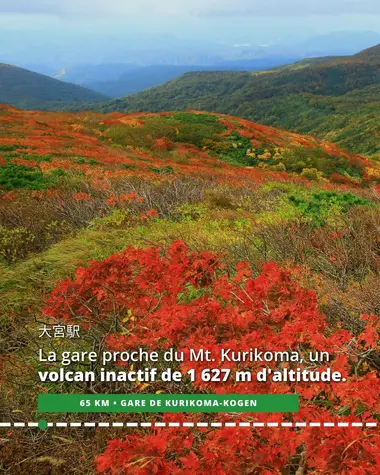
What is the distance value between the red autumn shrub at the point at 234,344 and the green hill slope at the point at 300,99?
211ft

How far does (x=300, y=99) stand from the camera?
118312 millimetres

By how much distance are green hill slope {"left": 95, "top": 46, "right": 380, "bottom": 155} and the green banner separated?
65.6 meters

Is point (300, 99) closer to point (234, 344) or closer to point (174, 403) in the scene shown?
point (234, 344)

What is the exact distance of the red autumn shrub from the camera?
2436 mm

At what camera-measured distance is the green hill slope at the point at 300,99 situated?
84.0m

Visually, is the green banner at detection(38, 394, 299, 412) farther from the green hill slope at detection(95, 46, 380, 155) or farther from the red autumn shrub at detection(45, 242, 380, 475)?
the green hill slope at detection(95, 46, 380, 155)

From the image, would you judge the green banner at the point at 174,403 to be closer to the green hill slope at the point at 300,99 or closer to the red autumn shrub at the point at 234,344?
the red autumn shrub at the point at 234,344

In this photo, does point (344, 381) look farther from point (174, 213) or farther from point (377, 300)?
point (174, 213)

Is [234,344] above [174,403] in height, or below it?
above

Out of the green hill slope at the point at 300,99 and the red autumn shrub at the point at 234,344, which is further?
the green hill slope at the point at 300,99

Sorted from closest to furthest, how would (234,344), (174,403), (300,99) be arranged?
1. (174,403)
2. (234,344)
3. (300,99)

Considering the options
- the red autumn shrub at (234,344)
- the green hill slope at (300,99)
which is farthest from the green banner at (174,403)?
the green hill slope at (300,99)

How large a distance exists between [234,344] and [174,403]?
63 cm

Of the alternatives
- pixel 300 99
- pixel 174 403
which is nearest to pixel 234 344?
pixel 174 403
